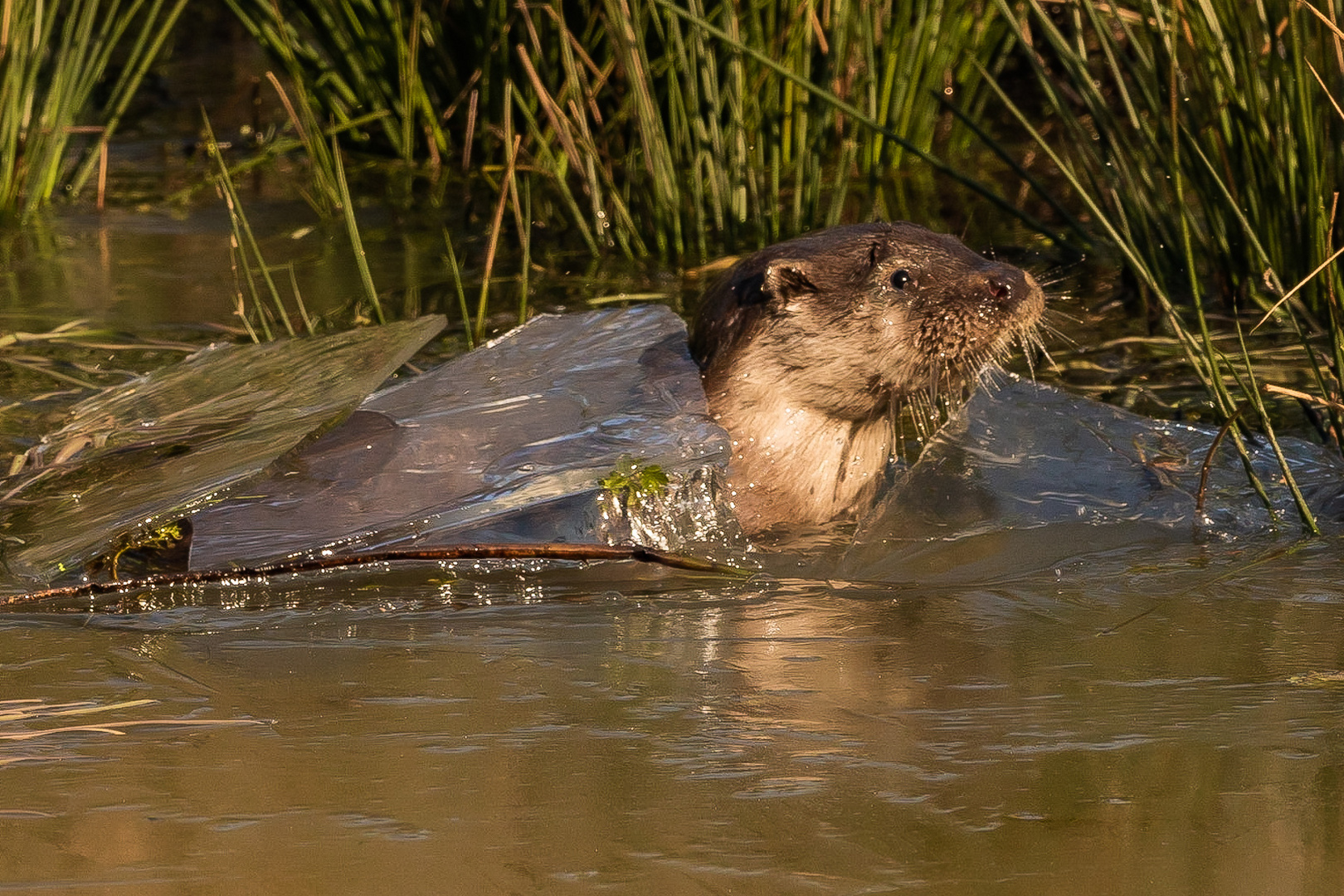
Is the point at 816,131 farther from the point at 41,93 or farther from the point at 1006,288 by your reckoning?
the point at 41,93

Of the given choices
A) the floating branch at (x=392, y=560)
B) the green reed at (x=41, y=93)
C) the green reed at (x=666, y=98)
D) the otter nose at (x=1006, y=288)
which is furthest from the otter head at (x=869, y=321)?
the green reed at (x=41, y=93)

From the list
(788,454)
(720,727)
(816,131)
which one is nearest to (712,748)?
(720,727)

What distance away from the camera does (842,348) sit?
10.2 feet

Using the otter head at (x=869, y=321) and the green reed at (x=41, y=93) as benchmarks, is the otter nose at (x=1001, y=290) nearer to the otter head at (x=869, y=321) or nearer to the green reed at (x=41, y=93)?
the otter head at (x=869, y=321)

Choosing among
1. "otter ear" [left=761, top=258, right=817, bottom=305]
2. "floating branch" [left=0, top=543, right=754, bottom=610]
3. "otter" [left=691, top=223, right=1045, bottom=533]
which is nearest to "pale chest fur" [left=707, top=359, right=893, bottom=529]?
"otter" [left=691, top=223, right=1045, bottom=533]

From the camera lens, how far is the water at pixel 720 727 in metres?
1.40

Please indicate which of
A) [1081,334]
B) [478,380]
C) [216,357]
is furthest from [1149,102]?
[216,357]

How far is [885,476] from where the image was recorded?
321 centimetres

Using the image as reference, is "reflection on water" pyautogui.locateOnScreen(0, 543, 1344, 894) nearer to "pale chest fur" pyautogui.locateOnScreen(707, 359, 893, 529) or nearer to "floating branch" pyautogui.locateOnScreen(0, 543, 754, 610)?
"floating branch" pyautogui.locateOnScreen(0, 543, 754, 610)

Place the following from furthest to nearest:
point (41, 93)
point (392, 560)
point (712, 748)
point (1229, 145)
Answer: point (41, 93) → point (1229, 145) → point (392, 560) → point (712, 748)

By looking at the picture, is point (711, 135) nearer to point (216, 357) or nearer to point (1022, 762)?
point (216, 357)

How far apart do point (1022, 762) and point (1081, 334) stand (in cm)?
260

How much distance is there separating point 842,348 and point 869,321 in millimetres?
68

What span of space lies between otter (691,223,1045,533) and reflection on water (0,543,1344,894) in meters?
0.71
